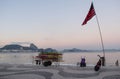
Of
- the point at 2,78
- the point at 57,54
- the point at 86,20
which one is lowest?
the point at 2,78

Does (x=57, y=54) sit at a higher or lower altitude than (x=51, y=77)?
higher

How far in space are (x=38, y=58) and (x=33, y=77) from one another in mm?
10500

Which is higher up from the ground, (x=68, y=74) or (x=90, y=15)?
(x=90, y=15)

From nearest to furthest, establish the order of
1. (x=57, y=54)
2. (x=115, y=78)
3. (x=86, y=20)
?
(x=115, y=78)
(x=86, y=20)
(x=57, y=54)

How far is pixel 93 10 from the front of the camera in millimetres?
19250

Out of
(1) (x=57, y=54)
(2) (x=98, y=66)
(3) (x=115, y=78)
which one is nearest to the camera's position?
(3) (x=115, y=78)

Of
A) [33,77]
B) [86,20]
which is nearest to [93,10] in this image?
[86,20]

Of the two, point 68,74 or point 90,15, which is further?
point 90,15

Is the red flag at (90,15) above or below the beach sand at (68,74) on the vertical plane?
above

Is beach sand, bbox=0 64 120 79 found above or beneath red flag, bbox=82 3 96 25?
beneath

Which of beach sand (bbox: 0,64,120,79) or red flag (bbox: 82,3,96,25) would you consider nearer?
beach sand (bbox: 0,64,120,79)

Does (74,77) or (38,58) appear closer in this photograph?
(74,77)

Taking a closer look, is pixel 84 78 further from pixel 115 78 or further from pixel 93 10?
pixel 93 10

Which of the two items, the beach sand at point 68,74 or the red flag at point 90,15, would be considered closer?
the beach sand at point 68,74
